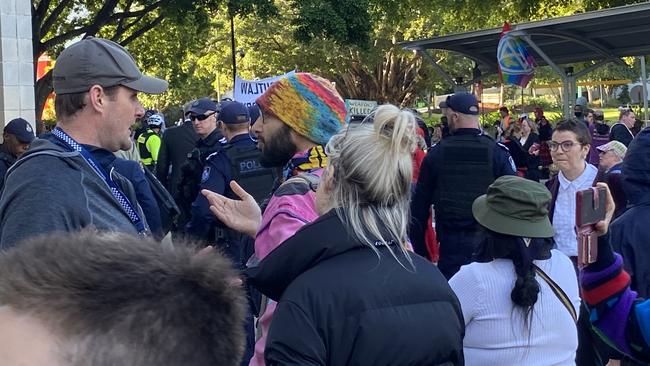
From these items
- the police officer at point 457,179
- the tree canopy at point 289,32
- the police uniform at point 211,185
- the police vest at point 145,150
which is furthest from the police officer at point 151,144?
the police officer at point 457,179

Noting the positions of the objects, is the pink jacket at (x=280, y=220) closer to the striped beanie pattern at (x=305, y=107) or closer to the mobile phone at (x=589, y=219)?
the striped beanie pattern at (x=305, y=107)

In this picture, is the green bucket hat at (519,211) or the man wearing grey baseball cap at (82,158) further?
the green bucket hat at (519,211)

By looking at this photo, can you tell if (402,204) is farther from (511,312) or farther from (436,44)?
(436,44)

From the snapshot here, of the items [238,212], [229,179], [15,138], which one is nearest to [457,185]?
[229,179]

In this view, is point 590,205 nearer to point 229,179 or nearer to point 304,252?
point 304,252

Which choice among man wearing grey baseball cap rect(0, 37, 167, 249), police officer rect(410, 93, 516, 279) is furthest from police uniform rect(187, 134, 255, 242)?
man wearing grey baseball cap rect(0, 37, 167, 249)

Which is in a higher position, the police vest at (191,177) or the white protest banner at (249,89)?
the white protest banner at (249,89)

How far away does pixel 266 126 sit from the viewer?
11.5 ft

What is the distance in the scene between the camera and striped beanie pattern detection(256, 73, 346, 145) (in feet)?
11.3

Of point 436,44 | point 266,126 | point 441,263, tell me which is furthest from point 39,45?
point 266,126

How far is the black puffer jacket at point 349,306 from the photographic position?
93.6 inches

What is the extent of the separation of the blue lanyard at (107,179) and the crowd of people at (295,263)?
0.01 metres

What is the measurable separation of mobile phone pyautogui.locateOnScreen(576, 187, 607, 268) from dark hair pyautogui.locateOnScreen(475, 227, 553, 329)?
8.8 inches

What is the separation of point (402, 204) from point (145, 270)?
1.63 m
